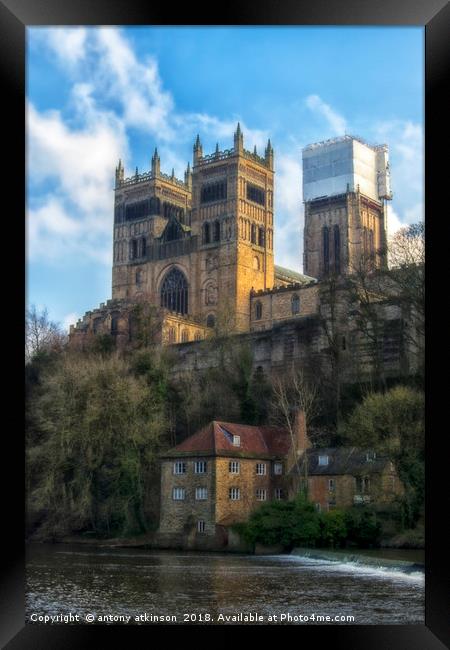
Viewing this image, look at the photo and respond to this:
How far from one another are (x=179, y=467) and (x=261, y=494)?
1934 mm

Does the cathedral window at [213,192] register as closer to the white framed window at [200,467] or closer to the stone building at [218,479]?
the stone building at [218,479]

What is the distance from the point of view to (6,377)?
8.64m

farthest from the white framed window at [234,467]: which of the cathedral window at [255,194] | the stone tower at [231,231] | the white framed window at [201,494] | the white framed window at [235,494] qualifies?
the cathedral window at [255,194]

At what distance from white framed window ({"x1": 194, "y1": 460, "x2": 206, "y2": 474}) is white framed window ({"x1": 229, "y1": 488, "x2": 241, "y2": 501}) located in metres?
0.71

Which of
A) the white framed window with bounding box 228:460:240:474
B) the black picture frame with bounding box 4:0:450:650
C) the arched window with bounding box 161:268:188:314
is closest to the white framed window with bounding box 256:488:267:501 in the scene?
the white framed window with bounding box 228:460:240:474

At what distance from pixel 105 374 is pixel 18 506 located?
12.3 m

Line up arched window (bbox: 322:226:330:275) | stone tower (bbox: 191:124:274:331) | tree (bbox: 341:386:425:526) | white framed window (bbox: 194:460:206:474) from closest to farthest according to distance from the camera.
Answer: tree (bbox: 341:386:425:526) < white framed window (bbox: 194:460:206:474) < stone tower (bbox: 191:124:274:331) < arched window (bbox: 322:226:330:275)

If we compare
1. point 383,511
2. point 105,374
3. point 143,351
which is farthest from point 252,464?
point 143,351

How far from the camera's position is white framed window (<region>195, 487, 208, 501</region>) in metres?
17.7

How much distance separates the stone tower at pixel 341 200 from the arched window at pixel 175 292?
5.69 metres

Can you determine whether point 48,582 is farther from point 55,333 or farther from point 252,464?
point 55,333

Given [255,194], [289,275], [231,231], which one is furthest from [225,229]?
[289,275]

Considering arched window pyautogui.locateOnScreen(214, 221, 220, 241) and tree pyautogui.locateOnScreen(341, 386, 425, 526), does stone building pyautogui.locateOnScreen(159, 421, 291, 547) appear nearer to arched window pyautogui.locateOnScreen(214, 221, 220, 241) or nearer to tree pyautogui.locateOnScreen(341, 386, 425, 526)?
tree pyautogui.locateOnScreen(341, 386, 425, 526)

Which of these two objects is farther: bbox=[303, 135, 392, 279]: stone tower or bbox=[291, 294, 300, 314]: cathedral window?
bbox=[303, 135, 392, 279]: stone tower
